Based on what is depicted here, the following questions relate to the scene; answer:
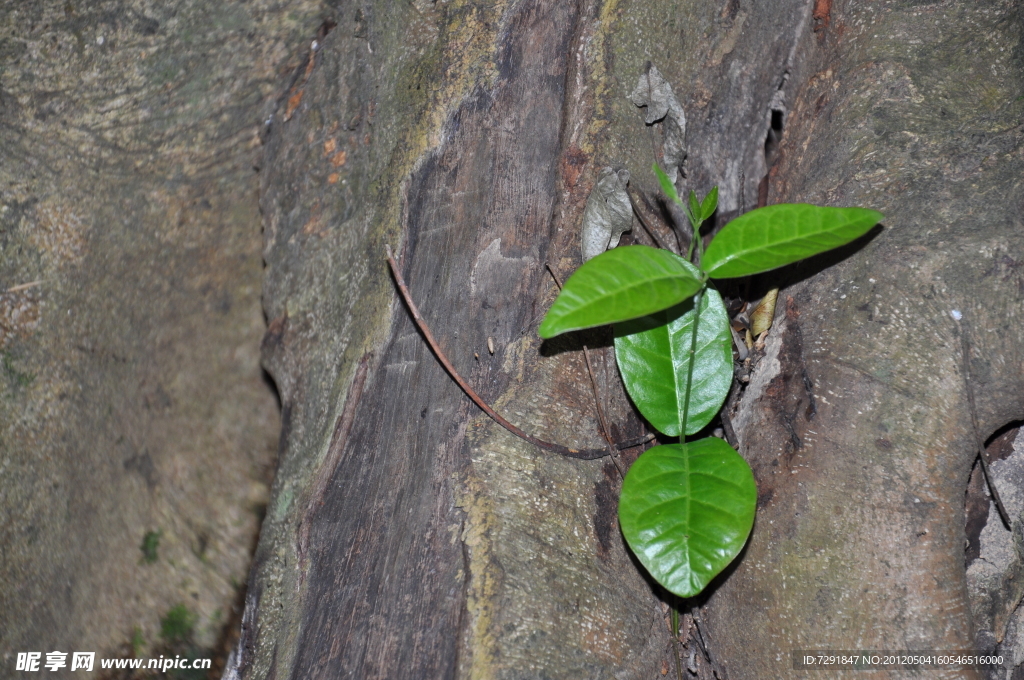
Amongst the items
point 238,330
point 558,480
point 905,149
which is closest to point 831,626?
point 558,480

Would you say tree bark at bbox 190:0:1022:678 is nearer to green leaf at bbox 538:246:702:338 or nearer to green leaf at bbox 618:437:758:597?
green leaf at bbox 618:437:758:597

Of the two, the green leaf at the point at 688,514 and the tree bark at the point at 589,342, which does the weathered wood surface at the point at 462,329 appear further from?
the green leaf at the point at 688,514

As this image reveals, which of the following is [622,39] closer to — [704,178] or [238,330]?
[704,178]

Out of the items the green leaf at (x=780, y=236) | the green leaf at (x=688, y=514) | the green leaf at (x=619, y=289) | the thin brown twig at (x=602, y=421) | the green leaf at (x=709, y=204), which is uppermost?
the green leaf at (x=709, y=204)

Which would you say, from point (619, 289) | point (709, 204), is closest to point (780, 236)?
point (709, 204)

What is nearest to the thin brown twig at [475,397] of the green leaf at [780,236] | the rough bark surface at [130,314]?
the green leaf at [780,236]

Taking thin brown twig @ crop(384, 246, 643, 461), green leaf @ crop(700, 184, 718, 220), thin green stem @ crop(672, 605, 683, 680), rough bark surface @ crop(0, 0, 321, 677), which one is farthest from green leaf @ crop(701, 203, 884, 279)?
rough bark surface @ crop(0, 0, 321, 677)
